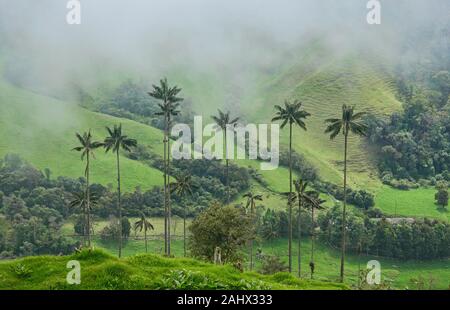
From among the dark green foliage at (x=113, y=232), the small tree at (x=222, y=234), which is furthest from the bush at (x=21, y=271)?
the dark green foliage at (x=113, y=232)

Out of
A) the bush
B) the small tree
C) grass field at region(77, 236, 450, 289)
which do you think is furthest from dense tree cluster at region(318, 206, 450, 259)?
the bush

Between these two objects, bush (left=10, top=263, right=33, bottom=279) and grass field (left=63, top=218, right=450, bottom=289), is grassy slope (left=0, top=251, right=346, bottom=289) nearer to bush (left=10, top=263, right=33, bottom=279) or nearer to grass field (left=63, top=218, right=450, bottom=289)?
bush (left=10, top=263, right=33, bottom=279)

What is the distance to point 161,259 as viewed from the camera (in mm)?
36406

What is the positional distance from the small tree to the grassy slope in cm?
4059

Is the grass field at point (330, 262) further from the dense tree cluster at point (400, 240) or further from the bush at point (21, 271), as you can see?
the bush at point (21, 271)

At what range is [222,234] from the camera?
78188 millimetres

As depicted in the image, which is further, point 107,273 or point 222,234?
point 222,234

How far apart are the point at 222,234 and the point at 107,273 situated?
155 ft

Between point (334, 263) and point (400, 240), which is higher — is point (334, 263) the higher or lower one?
the lower one

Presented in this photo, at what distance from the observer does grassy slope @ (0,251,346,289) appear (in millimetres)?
30594

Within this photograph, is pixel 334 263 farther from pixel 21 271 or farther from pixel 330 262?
pixel 21 271

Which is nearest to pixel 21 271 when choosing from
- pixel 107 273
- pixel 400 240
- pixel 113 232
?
pixel 107 273
